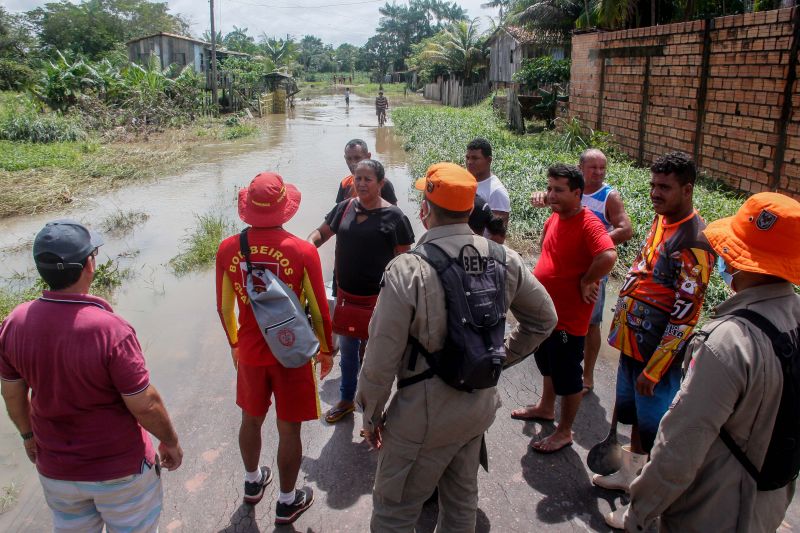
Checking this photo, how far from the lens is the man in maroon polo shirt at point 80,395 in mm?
1953

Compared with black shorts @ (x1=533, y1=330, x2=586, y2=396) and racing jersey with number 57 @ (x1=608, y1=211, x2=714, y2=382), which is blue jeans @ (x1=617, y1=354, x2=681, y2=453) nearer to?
racing jersey with number 57 @ (x1=608, y1=211, x2=714, y2=382)

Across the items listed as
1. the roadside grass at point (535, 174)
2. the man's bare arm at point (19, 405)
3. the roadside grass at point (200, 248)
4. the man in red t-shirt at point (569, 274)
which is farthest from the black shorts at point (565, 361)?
the roadside grass at point (200, 248)

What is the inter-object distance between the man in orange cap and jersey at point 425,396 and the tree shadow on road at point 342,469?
3.01 ft

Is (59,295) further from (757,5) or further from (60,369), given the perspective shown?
(757,5)

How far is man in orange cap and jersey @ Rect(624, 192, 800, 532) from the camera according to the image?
1.65 meters

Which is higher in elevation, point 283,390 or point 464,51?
point 464,51

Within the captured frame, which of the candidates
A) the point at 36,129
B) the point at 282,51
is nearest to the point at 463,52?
the point at 282,51

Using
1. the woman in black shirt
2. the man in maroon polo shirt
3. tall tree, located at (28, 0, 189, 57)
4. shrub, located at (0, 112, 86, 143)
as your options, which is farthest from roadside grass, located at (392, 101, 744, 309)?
tall tree, located at (28, 0, 189, 57)

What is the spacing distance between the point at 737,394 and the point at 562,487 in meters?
1.75

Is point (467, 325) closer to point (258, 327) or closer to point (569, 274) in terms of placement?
point (258, 327)

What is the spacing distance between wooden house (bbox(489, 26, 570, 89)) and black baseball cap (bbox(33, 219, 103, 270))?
21.0 m

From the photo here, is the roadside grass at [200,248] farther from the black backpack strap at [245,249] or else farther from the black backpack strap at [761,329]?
the black backpack strap at [761,329]

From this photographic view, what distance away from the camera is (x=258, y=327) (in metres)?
2.74

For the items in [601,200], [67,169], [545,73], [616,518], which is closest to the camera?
[616,518]
